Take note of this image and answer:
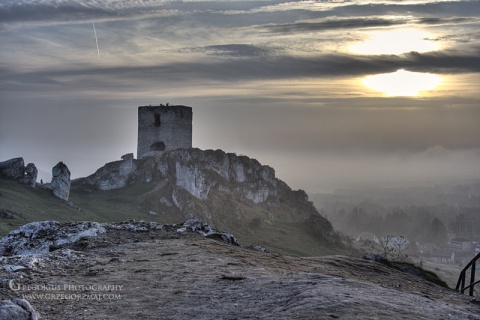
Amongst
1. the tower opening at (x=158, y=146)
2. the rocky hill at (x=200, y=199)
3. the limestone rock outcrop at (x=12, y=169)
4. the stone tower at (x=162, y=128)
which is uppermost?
the stone tower at (x=162, y=128)

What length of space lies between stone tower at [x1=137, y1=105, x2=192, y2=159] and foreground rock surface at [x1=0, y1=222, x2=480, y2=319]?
5393cm

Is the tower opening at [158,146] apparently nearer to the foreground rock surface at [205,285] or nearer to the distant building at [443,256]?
the foreground rock surface at [205,285]

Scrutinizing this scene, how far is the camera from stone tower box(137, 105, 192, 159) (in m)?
72.2

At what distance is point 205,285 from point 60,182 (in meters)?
40.0

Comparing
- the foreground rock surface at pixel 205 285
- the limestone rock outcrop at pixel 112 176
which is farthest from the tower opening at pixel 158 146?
the foreground rock surface at pixel 205 285

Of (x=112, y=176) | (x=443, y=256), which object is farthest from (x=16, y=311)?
(x=443, y=256)

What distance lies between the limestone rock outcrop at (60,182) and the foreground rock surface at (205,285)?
3345 cm

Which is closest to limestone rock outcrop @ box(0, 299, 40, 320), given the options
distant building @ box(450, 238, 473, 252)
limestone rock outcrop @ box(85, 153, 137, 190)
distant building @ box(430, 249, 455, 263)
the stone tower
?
limestone rock outcrop @ box(85, 153, 137, 190)

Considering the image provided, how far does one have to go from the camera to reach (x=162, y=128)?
72250 mm

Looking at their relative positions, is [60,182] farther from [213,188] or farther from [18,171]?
[213,188]

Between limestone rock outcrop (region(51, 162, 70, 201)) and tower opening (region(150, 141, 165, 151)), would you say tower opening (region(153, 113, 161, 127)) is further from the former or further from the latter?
limestone rock outcrop (region(51, 162, 70, 201))

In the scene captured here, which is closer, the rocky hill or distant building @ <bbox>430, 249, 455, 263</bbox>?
the rocky hill

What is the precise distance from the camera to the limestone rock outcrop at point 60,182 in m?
50.6

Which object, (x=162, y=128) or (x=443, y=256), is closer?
(x=162, y=128)
